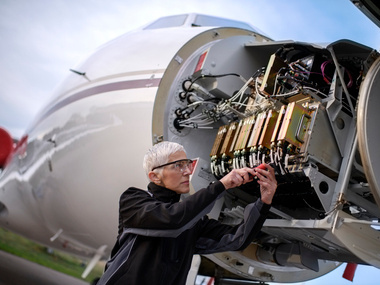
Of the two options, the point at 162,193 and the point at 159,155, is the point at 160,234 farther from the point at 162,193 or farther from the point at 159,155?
the point at 159,155

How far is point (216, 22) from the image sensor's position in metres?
7.07

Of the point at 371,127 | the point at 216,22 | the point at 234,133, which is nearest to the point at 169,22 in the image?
the point at 216,22

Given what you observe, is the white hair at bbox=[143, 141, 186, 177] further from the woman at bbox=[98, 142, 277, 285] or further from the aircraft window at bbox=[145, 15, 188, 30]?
the aircraft window at bbox=[145, 15, 188, 30]

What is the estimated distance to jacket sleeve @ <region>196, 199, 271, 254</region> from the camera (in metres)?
2.79

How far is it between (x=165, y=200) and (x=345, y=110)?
1.89 m

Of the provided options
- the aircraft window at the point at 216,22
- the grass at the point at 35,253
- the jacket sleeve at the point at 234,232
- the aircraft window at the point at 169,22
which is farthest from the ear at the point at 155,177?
the grass at the point at 35,253

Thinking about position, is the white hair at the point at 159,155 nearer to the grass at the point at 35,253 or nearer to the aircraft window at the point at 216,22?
the aircraft window at the point at 216,22

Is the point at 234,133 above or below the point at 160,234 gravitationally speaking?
above

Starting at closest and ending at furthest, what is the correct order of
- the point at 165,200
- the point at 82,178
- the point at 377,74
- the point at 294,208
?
1. the point at 165,200
2. the point at 377,74
3. the point at 294,208
4. the point at 82,178

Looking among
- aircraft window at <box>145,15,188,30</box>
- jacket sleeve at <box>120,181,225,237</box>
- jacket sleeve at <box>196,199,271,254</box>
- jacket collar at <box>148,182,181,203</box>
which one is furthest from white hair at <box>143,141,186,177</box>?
aircraft window at <box>145,15,188,30</box>

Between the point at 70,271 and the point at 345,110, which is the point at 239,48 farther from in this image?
the point at 70,271

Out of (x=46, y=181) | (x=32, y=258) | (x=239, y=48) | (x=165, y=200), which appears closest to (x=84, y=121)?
(x=46, y=181)

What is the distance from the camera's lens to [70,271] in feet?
42.5

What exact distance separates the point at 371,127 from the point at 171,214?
161 cm
